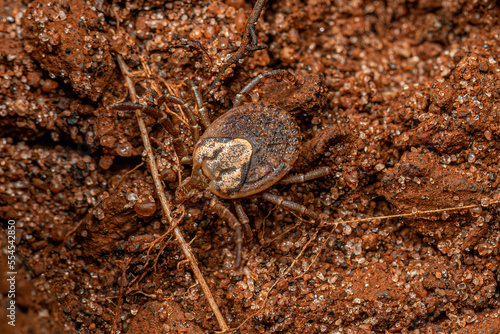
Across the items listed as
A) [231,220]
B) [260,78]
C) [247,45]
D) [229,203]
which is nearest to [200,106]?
[260,78]

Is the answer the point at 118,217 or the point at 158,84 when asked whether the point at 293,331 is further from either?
the point at 158,84

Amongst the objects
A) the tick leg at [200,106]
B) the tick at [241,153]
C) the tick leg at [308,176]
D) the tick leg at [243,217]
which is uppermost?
the tick leg at [200,106]

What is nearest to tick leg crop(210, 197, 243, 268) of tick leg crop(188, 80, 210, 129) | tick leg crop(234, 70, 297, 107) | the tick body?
the tick body

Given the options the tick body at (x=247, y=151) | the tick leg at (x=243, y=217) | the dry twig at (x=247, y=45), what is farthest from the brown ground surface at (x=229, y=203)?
the tick body at (x=247, y=151)

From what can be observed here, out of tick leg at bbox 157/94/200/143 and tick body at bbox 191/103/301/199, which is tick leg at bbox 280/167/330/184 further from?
tick leg at bbox 157/94/200/143

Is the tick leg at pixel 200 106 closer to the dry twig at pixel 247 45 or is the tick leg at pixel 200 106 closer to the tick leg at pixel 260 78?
the dry twig at pixel 247 45

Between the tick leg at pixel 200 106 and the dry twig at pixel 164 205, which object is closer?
the dry twig at pixel 164 205

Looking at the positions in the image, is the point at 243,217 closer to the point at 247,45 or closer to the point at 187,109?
the point at 187,109
